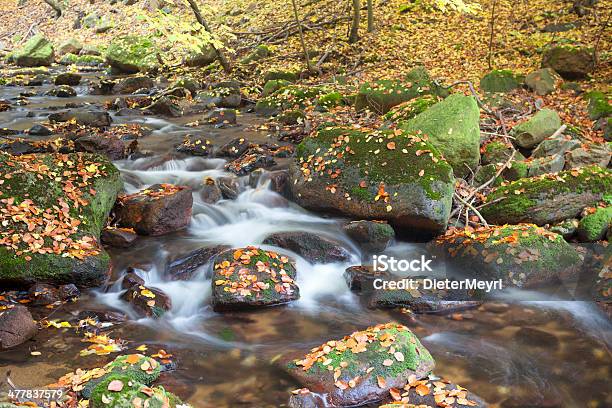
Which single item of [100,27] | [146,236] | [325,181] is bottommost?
[146,236]

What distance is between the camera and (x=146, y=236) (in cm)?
748

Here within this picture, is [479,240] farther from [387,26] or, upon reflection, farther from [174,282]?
[387,26]

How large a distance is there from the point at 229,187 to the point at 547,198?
5.17m

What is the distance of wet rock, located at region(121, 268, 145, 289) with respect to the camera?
6207mm

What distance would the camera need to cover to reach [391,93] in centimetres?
1151

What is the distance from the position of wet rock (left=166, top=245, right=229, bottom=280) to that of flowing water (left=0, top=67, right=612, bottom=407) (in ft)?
0.32

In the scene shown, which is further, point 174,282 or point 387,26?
point 387,26

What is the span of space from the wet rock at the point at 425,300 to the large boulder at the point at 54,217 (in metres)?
3.40

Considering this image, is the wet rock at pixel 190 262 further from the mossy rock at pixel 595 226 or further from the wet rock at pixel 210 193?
the mossy rock at pixel 595 226

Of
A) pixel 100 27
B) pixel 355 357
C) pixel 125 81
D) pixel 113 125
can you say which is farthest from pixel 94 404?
pixel 100 27

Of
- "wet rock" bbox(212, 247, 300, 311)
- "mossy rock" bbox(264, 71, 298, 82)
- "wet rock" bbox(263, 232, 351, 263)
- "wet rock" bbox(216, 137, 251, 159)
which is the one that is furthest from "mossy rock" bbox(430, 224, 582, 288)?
"mossy rock" bbox(264, 71, 298, 82)

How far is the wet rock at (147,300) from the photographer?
228 inches

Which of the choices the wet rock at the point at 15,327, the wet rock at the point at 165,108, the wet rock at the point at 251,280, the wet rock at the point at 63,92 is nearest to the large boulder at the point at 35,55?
the wet rock at the point at 63,92

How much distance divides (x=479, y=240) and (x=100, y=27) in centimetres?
2805
